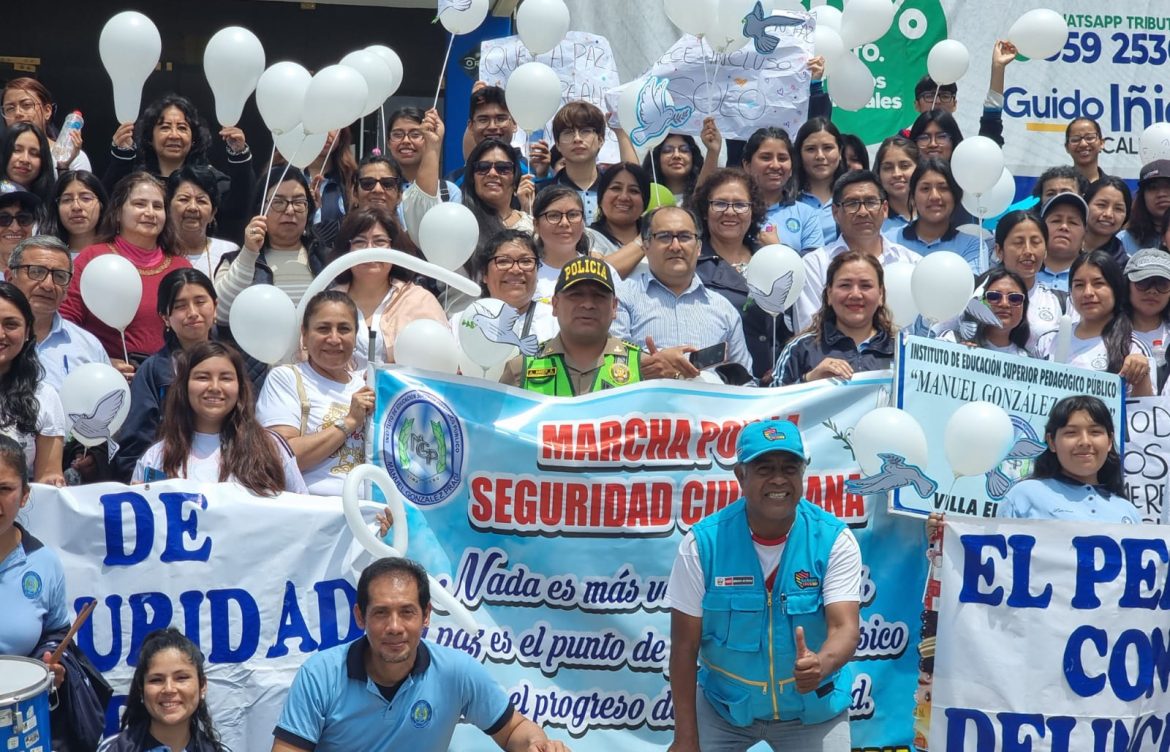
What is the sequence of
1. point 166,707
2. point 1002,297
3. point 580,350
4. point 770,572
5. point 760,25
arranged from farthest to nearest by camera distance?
point 760,25, point 1002,297, point 580,350, point 770,572, point 166,707

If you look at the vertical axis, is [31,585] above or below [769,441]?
below

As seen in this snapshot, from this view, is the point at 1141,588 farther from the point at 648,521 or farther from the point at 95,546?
the point at 95,546

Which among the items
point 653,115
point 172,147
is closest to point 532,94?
point 653,115

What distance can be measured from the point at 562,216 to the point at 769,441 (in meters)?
2.68

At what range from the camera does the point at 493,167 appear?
28.7 ft

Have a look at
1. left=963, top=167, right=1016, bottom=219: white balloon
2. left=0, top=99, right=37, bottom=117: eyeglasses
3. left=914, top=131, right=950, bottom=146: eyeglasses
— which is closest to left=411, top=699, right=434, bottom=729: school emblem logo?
left=963, top=167, right=1016, bottom=219: white balloon

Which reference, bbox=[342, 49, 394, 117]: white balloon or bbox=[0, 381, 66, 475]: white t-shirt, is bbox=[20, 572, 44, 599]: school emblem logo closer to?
bbox=[0, 381, 66, 475]: white t-shirt

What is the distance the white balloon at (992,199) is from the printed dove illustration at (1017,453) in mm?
2331

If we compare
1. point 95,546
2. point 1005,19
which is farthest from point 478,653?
point 1005,19

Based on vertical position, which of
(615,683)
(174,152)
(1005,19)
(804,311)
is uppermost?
(1005,19)

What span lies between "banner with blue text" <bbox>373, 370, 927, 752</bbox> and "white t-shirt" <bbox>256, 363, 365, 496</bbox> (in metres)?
0.24

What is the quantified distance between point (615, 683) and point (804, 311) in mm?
2514

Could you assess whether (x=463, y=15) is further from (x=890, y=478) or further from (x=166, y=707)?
(x=166, y=707)

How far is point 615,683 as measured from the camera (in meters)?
6.67
